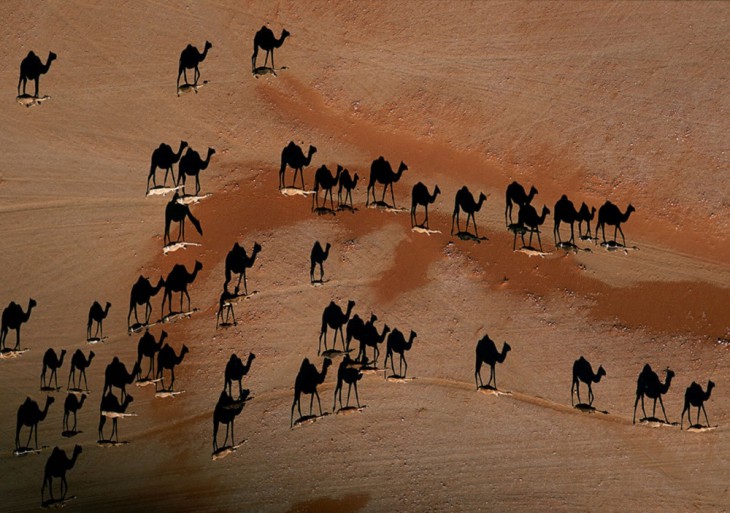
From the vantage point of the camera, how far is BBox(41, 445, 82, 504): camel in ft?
25.4

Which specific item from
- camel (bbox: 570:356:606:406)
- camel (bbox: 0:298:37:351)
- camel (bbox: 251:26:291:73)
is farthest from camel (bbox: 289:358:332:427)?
camel (bbox: 251:26:291:73)

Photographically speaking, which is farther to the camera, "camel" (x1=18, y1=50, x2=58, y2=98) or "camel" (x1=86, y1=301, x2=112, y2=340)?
"camel" (x1=86, y1=301, x2=112, y2=340)

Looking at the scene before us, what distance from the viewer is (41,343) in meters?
7.76

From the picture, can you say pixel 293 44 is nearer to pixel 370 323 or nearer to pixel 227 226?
pixel 227 226

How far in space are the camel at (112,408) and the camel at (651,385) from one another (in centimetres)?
649

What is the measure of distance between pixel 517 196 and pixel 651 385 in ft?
9.60

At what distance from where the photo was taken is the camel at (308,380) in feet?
25.3

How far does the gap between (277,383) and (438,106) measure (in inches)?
161

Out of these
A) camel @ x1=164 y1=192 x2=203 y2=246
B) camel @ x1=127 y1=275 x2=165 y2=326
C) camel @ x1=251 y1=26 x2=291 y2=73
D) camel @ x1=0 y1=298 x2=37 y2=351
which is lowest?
camel @ x1=0 y1=298 x2=37 y2=351

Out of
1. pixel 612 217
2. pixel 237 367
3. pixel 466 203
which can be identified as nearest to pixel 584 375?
pixel 612 217

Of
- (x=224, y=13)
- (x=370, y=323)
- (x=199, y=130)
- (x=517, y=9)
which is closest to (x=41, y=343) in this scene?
(x=199, y=130)

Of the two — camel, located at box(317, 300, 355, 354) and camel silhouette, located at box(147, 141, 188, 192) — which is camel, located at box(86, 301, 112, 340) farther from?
camel, located at box(317, 300, 355, 354)

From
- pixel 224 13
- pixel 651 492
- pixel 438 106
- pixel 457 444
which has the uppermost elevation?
pixel 224 13

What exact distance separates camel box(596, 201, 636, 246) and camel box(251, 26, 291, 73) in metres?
4.56
